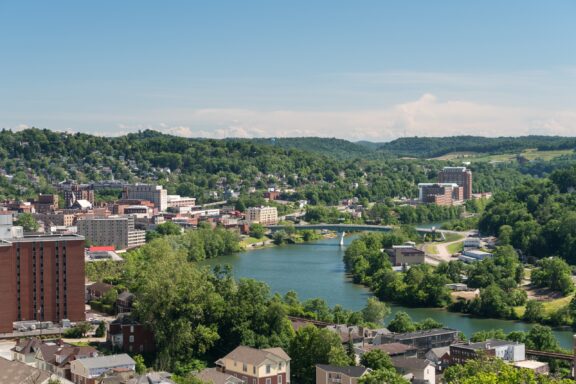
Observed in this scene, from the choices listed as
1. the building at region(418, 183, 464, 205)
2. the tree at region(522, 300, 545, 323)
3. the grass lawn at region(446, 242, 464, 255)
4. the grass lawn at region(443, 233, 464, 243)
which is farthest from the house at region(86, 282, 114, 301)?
the building at region(418, 183, 464, 205)

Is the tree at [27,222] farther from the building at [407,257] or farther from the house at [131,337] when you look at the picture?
the house at [131,337]

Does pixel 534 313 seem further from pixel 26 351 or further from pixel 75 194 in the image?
pixel 75 194

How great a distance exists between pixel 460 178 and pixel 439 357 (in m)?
49.0

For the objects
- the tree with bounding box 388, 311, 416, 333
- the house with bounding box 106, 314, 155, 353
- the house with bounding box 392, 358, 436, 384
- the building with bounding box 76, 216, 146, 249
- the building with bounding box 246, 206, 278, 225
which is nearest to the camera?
the house with bounding box 392, 358, 436, 384

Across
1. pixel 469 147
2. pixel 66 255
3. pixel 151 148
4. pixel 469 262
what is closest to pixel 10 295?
pixel 66 255

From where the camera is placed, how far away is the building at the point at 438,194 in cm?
5576

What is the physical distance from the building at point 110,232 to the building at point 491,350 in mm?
23201

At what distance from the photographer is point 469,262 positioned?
29.9 metres

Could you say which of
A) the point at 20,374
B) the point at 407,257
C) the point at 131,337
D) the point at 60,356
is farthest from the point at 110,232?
the point at 20,374

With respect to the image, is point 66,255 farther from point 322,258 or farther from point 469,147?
point 469,147

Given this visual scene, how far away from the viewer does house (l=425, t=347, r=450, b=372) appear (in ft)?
53.8

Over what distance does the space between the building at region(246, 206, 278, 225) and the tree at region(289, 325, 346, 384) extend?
2980 cm

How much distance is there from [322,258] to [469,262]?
571cm

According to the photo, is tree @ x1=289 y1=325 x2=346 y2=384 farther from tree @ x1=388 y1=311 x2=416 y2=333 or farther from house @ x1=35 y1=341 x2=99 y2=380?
tree @ x1=388 y1=311 x2=416 y2=333
